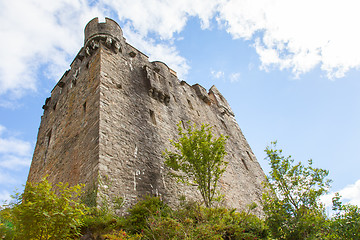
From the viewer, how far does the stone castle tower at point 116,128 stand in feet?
30.2

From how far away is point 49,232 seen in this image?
5055 millimetres

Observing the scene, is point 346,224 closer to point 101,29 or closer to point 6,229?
point 6,229

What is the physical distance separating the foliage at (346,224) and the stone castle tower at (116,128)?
5282 millimetres

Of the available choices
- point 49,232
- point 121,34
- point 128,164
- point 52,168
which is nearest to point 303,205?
point 128,164

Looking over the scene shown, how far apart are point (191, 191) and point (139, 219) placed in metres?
4.11

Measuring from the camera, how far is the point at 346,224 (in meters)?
7.50

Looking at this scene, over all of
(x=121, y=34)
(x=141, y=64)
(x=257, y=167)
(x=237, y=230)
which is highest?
(x=121, y=34)

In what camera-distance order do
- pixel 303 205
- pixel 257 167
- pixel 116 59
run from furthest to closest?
1. pixel 257 167
2. pixel 116 59
3. pixel 303 205

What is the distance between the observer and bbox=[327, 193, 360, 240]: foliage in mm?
7301

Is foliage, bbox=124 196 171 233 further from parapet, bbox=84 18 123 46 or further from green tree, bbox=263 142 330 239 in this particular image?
parapet, bbox=84 18 123 46

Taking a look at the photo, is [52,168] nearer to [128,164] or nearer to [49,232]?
[128,164]

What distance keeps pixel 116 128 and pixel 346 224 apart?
27.4ft


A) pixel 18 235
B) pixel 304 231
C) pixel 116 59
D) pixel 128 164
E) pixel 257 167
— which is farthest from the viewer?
pixel 257 167

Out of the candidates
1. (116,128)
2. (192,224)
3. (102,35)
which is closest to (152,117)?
(116,128)
